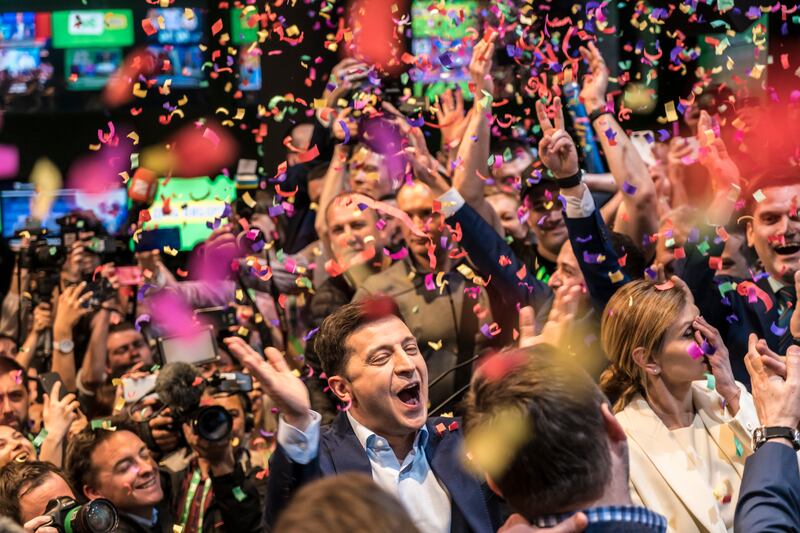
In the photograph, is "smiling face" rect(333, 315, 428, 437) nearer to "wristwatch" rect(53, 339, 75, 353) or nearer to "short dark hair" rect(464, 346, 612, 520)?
"short dark hair" rect(464, 346, 612, 520)

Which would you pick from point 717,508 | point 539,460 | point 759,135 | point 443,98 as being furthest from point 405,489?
point 759,135

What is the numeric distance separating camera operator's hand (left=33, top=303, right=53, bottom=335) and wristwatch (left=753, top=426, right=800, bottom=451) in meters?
3.70

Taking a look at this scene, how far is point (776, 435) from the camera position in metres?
2.35

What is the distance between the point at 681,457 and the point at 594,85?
2060mm

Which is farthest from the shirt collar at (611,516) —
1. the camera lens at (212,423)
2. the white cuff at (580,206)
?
the camera lens at (212,423)

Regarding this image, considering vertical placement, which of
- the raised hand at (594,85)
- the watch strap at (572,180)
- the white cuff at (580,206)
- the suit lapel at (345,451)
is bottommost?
the suit lapel at (345,451)

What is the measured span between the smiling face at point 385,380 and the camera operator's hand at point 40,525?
0.77m

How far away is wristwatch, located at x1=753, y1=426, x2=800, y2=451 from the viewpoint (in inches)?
92.6

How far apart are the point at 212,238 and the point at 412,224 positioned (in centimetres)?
119

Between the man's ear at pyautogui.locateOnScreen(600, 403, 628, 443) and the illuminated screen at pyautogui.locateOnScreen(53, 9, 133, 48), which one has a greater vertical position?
the man's ear at pyautogui.locateOnScreen(600, 403, 628, 443)

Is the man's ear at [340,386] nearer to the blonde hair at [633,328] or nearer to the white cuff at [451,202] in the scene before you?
the blonde hair at [633,328]

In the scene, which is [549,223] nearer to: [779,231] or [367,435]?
[779,231]

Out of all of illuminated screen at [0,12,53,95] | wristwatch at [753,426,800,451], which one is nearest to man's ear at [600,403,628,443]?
wristwatch at [753,426,800,451]

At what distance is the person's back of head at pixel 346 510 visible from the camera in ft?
4.61
